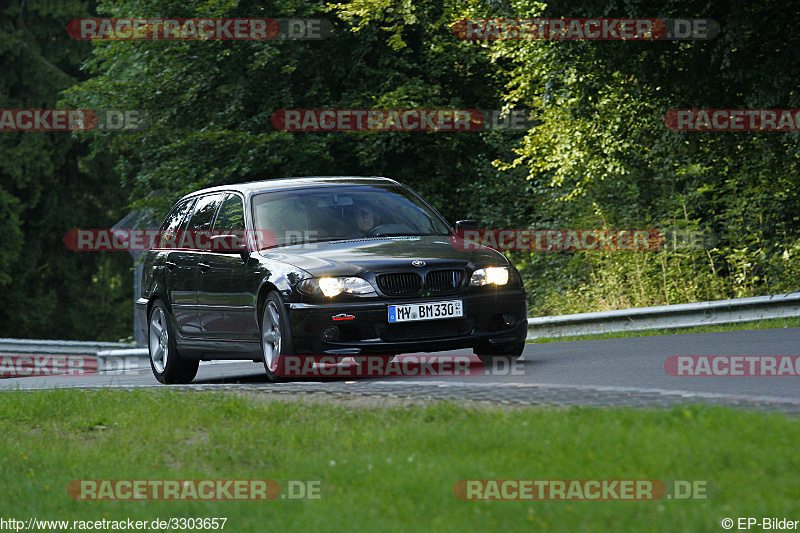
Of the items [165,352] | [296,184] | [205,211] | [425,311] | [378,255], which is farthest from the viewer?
[165,352]

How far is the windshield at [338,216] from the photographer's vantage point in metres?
11.3

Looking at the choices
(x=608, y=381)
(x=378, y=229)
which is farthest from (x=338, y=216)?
(x=608, y=381)

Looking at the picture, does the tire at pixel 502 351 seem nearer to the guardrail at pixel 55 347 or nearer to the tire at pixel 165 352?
the tire at pixel 165 352

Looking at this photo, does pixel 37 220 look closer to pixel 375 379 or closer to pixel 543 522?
pixel 375 379

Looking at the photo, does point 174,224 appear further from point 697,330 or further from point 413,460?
point 413,460

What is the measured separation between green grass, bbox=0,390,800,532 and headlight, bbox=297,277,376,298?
1442mm

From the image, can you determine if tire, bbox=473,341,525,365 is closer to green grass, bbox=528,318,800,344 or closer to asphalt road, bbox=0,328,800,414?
asphalt road, bbox=0,328,800,414

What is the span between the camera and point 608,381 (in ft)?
30.7

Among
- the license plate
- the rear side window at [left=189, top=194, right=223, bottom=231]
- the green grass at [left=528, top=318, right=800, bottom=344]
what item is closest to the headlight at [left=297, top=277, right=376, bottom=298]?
the license plate

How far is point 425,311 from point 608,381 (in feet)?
5.61

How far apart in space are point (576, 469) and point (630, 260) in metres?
14.5

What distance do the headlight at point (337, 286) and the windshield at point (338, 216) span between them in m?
1.11

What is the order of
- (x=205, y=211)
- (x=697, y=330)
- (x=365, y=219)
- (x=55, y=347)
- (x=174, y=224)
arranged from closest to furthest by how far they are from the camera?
1. (x=365, y=219)
2. (x=205, y=211)
3. (x=174, y=224)
4. (x=697, y=330)
5. (x=55, y=347)

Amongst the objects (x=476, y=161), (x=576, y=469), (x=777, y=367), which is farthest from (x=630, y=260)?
(x=576, y=469)
